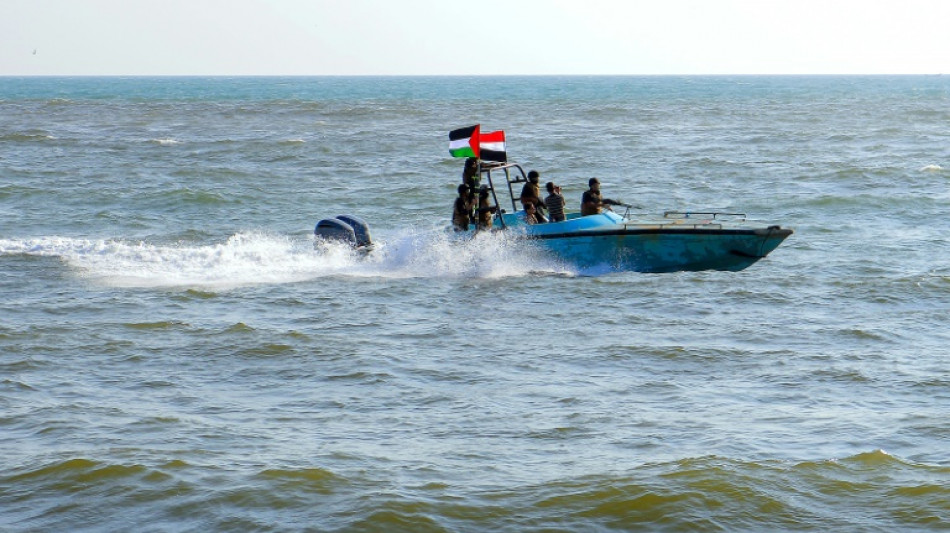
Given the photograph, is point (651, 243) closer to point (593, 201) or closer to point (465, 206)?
point (593, 201)

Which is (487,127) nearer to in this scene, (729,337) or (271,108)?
(271,108)

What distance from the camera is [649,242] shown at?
58.0 ft

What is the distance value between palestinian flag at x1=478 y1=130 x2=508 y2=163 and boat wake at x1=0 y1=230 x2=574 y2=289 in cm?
127

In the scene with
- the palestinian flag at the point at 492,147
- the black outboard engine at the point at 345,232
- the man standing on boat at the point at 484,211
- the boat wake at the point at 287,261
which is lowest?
the boat wake at the point at 287,261

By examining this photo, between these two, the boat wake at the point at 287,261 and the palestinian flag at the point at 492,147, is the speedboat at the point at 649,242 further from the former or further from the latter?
the palestinian flag at the point at 492,147

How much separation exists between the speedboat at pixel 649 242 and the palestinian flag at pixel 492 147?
3.25 ft

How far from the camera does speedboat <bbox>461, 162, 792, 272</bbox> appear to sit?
57.6ft

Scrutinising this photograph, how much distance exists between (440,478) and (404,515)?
2.33 feet

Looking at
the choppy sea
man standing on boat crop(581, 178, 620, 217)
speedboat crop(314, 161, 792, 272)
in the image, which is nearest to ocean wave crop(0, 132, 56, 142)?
the choppy sea

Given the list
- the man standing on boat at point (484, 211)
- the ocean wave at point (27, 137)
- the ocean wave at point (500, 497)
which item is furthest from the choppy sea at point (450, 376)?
the ocean wave at point (27, 137)

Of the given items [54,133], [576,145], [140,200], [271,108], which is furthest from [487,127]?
[140,200]

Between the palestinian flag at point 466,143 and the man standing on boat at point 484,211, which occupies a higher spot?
the palestinian flag at point 466,143

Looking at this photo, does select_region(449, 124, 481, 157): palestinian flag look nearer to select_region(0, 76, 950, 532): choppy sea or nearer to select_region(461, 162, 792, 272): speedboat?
select_region(461, 162, 792, 272): speedboat

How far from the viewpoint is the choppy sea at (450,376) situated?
344 inches
